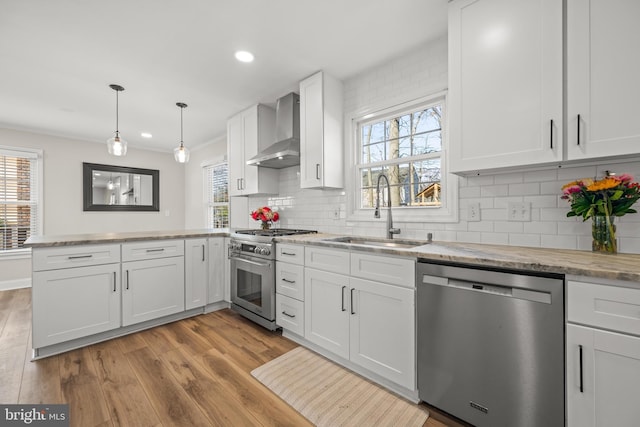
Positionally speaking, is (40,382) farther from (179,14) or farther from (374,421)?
(179,14)

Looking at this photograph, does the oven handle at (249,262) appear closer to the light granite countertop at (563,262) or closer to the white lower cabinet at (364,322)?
the white lower cabinet at (364,322)

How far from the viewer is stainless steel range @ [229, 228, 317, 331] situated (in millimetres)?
2619

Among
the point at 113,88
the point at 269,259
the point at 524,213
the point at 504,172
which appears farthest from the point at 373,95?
the point at 113,88

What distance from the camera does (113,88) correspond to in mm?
3076

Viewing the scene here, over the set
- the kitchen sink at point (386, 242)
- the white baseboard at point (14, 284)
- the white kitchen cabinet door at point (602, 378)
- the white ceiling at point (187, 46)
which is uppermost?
the white ceiling at point (187, 46)

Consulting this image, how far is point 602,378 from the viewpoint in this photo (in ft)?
3.63

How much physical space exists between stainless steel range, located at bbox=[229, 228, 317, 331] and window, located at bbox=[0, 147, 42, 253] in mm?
3965

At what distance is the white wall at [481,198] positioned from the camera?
1672mm

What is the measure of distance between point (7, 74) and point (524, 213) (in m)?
4.74

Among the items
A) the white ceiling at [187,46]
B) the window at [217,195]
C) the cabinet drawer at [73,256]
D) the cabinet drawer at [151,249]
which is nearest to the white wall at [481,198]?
the white ceiling at [187,46]

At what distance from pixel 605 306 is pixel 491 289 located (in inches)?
15.4

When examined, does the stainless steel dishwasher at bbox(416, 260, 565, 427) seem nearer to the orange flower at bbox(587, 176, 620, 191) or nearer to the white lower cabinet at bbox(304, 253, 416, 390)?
the white lower cabinet at bbox(304, 253, 416, 390)

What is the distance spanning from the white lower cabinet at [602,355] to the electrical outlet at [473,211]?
0.94m

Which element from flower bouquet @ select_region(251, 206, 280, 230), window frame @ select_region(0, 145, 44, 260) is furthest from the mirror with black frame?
flower bouquet @ select_region(251, 206, 280, 230)
